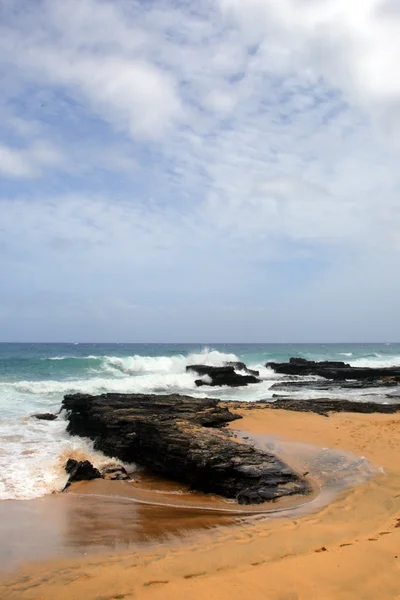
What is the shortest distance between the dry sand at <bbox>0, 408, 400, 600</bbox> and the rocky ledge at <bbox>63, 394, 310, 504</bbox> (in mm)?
1183

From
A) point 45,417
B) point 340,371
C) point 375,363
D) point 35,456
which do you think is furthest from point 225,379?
point 375,363

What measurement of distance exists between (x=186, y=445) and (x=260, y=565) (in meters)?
4.50

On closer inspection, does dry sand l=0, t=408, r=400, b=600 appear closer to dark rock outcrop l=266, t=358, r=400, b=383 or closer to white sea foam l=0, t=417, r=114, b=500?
white sea foam l=0, t=417, r=114, b=500

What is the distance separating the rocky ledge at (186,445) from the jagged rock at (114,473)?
70 centimetres

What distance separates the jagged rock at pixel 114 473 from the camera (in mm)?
9141

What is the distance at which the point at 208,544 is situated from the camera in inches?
220

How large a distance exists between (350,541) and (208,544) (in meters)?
1.83

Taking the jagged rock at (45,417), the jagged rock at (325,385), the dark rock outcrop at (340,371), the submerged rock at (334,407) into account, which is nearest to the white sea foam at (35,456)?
the jagged rock at (45,417)

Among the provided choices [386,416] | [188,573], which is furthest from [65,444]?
[386,416]

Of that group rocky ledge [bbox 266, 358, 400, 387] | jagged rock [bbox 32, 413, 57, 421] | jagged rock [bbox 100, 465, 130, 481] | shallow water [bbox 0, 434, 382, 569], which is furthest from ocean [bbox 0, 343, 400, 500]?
rocky ledge [bbox 266, 358, 400, 387]

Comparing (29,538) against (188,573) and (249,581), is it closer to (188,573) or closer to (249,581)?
(188,573)

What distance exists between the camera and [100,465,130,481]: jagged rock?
9.14m

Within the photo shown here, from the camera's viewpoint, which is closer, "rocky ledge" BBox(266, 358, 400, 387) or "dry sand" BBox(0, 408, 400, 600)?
"dry sand" BBox(0, 408, 400, 600)

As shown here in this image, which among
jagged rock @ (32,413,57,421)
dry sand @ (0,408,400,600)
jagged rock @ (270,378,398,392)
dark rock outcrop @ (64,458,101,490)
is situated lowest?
jagged rock @ (270,378,398,392)
